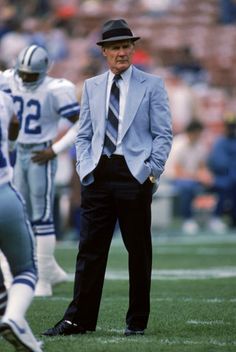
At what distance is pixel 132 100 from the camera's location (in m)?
6.68

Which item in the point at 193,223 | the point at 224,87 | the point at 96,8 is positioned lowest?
the point at 193,223

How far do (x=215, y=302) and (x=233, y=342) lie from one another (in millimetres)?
1903

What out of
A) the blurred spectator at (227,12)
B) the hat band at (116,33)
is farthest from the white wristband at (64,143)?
the blurred spectator at (227,12)

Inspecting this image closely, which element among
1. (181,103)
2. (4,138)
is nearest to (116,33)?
(4,138)

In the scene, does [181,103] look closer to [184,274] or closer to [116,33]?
[184,274]

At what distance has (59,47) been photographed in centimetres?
1966

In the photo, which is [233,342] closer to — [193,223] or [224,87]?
[193,223]

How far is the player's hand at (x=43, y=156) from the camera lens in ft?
30.0

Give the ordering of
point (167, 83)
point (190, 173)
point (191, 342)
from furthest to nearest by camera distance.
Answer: point (167, 83) → point (190, 173) → point (191, 342)

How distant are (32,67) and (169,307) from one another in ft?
7.14

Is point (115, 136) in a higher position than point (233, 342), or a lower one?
higher

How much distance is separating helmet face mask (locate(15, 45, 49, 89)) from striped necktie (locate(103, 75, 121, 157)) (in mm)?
2436

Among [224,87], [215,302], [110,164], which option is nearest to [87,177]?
[110,164]

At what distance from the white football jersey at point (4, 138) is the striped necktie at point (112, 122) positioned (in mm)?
865
